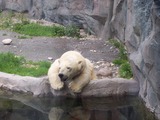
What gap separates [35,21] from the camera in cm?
1339

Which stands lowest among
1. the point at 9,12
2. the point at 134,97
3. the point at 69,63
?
the point at 9,12

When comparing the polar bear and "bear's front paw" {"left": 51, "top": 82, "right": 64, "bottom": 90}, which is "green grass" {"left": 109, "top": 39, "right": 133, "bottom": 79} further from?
"bear's front paw" {"left": 51, "top": 82, "right": 64, "bottom": 90}

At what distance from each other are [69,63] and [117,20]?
152 inches

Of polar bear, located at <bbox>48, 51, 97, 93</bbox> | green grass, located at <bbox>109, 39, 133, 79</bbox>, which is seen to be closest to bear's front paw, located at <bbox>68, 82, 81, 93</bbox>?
polar bear, located at <bbox>48, 51, 97, 93</bbox>

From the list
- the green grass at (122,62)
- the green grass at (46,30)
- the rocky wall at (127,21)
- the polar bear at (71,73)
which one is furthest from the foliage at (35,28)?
the polar bear at (71,73)

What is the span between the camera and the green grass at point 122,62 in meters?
8.16

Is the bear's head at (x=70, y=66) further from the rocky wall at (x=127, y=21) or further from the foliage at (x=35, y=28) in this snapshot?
the foliage at (x=35, y=28)

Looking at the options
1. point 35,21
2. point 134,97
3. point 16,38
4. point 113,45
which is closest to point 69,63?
point 134,97

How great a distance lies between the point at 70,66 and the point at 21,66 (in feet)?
6.86

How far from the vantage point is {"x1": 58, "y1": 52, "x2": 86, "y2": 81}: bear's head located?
274 inches

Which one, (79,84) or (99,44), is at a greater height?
(79,84)

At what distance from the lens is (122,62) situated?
8977 millimetres

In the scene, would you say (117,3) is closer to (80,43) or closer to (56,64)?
(80,43)

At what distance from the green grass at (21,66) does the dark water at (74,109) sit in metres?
1.16
